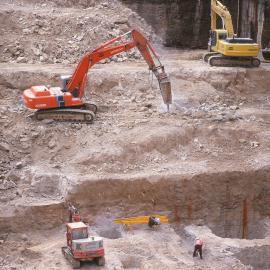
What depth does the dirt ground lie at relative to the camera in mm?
17594

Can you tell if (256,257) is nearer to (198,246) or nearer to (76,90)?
(198,246)

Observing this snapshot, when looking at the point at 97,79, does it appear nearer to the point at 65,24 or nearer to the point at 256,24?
the point at 65,24

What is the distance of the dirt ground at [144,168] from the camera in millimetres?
17594

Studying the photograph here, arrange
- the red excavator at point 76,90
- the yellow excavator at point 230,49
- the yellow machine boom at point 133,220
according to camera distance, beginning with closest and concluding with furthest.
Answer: the yellow machine boom at point 133,220
the red excavator at point 76,90
the yellow excavator at point 230,49

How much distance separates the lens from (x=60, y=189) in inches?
760

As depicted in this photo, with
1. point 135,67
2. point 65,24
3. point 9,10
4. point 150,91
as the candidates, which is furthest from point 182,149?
point 9,10

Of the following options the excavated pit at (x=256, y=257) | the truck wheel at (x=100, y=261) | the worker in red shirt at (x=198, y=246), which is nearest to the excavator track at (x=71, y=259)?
the truck wheel at (x=100, y=261)

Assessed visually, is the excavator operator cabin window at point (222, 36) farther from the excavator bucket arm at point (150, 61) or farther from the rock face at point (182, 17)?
the excavator bucket arm at point (150, 61)

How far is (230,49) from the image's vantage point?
84.7 feet

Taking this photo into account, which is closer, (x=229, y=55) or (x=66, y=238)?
(x=66, y=238)

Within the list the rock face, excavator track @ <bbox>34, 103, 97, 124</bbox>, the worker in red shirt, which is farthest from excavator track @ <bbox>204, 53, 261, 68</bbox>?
the worker in red shirt

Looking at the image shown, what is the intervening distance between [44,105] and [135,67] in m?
5.64

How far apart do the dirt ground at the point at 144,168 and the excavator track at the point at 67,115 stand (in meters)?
0.23

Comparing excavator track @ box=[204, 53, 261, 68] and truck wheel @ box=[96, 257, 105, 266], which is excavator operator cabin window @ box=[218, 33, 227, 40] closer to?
excavator track @ box=[204, 53, 261, 68]
